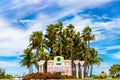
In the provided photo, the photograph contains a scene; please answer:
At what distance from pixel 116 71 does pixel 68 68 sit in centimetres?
4850

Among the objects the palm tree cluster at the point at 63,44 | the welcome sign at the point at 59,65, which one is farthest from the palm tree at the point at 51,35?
the welcome sign at the point at 59,65

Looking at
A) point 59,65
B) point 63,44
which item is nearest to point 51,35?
point 63,44

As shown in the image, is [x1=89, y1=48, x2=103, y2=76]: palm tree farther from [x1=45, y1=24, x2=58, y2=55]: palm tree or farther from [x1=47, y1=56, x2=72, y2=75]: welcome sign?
[x1=47, y1=56, x2=72, y2=75]: welcome sign

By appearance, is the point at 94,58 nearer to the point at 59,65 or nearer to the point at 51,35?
the point at 51,35

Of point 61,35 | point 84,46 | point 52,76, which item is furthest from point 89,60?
point 52,76

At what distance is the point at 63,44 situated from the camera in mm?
76438

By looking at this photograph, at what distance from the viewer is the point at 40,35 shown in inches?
3063

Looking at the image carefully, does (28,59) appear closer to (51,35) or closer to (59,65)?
(51,35)

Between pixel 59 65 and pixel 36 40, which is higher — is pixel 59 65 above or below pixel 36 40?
below

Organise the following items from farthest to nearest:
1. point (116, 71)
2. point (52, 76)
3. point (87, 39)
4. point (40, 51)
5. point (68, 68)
→ point (116, 71) → point (87, 39) → point (40, 51) → point (68, 68) → point (52, 76)

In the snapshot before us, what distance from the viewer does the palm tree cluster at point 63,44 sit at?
7581 centimetres

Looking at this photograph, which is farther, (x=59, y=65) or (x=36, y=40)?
(x=36, y=40)

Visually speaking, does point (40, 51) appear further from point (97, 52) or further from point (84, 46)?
point (97, 52)

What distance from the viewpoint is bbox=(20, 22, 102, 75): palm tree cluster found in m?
75.8
